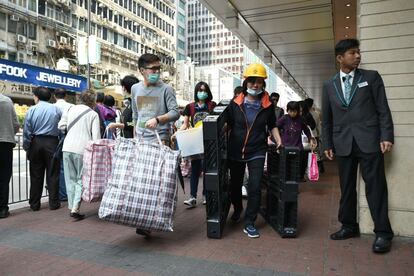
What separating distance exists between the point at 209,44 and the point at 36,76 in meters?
121

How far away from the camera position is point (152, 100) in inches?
157

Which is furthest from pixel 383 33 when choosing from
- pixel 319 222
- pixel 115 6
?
pixel 115 6

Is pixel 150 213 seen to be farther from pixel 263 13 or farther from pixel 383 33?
pixel 263 13

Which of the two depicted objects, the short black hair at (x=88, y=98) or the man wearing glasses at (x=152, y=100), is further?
the short black hair at (x=88, y=98)

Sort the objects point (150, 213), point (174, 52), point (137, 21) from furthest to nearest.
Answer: point (174, 52) < point (137, 21) < point (150, 213)

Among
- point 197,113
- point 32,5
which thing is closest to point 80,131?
point 197,113

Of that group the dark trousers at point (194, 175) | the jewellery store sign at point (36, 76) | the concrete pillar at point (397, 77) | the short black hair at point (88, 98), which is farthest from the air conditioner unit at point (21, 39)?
the concrete pillar at point (397, 77)

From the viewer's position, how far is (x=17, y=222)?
4.61 meters

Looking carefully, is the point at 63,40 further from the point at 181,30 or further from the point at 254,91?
the point at 181,30

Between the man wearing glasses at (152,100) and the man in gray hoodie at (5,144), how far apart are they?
1967 mm

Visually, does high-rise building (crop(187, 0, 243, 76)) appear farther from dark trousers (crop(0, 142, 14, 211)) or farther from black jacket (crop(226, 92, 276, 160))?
black jacket (crop(226, 92, 276, 160))

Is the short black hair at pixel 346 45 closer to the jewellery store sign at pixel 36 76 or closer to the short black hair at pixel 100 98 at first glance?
the short black hair at pixel 100 98

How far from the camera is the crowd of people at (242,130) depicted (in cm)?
343

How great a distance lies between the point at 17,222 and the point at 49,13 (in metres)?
34.4
